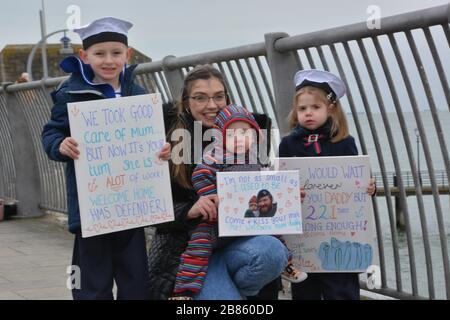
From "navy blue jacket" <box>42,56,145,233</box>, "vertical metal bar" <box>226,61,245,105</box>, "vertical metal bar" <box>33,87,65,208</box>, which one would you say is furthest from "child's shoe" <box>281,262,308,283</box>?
"vertical metal bar" <box>33,87,65,208</box>

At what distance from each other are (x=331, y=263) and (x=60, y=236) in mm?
5172

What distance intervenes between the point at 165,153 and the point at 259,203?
1.86 ft

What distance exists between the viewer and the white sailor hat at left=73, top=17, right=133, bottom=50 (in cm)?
493

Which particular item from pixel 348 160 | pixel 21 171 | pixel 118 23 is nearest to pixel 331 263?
pixel 348 160

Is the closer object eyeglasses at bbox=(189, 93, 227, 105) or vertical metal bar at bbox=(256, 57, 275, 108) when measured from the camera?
eyeglasses at bbox=(189, 93, 227, 105)

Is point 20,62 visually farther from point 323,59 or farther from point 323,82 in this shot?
point 323,82

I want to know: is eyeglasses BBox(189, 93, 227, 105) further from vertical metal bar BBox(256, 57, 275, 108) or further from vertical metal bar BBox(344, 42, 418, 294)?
vertical metal bar BBox(256, 57, 275, 108)

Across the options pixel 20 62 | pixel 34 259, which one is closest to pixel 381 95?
pixel 34 259

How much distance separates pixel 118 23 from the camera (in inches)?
196

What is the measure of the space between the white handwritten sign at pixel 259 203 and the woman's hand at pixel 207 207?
0.05m

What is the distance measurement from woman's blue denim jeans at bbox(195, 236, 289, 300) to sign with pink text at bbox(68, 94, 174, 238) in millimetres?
360

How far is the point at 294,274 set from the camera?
16.5 feet

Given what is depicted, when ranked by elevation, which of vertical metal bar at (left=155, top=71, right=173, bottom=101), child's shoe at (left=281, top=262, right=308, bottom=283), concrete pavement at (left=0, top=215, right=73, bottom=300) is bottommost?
child's shoe at (left=281, top=262, right=308, bottom=283)

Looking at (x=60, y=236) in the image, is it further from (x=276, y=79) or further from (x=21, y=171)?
(x=276, y=79)
